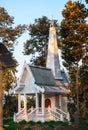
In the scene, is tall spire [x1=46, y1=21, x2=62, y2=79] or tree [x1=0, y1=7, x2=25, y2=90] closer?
tall spire [x1=46, y1=21, x2=62, y2=79]

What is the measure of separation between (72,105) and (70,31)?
12.8 metres

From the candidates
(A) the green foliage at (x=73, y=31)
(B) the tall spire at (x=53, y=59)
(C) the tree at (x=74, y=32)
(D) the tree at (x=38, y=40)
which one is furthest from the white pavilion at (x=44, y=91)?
(D) the tree at (x=38, y=40)

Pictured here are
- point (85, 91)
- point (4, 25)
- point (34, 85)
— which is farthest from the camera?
point (4, 25)

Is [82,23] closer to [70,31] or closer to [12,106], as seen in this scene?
[70,31]

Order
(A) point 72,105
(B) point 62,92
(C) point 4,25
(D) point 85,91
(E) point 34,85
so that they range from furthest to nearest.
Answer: (C) point 4,25 < (A) point 72,105 < (D) point 85,91 < (B) point 62,92 < (E) point 34,85

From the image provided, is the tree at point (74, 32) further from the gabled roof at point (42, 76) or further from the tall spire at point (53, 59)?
the gabled roof at point (42, 76)

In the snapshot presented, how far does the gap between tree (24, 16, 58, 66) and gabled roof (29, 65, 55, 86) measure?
1601cm

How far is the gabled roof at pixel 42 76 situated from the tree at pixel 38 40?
52.5ft

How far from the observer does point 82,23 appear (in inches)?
1337

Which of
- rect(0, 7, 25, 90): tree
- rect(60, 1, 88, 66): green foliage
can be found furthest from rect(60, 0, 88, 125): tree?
rect(0, 7, 25, 90): tree

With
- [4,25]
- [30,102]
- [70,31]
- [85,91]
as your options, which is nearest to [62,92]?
[85,91]

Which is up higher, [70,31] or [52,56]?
[70,31]

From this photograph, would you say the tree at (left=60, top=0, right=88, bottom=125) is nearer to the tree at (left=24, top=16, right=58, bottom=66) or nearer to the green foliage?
the green foliage

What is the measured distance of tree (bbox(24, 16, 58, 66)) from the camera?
162ft
